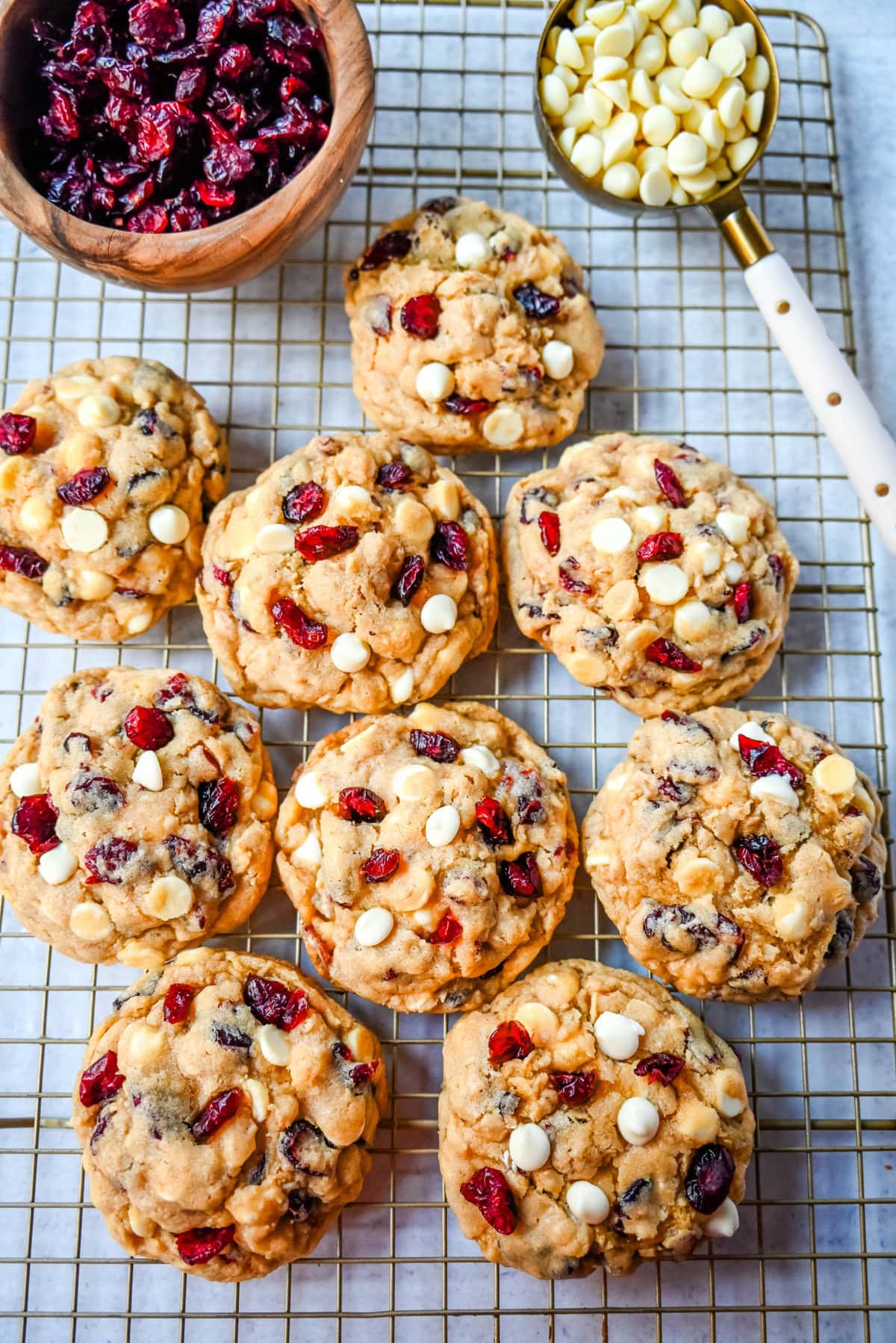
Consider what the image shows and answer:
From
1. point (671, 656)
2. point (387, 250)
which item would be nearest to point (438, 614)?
point (671, 656)

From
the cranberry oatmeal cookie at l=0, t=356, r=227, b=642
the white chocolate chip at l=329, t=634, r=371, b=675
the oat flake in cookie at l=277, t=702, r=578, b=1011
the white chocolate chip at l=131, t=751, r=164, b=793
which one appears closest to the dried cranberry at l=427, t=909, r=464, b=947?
the oat flake in cookie at l=277, t=702, r=578, b=1011

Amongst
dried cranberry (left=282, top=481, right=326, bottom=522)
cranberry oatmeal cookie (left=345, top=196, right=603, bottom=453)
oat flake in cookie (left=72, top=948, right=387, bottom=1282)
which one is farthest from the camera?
cranberry oatmeal cookie (left=345, top=196, right=603, bottom=453)

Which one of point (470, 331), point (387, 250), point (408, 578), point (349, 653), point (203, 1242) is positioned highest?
point (387, 250)

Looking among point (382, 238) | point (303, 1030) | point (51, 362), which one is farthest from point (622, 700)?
point (51, 362)

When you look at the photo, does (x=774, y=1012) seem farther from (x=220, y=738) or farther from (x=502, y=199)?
(x=502, y=199)

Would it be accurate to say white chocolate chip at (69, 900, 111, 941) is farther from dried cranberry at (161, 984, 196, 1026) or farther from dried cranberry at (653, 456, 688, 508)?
dried cranberry at (653, 456, 688, 508)

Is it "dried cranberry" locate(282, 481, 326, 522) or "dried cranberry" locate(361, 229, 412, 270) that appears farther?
"dried cranberry" locate(361, 229, 412, 270)

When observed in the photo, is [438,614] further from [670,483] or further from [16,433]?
[16,433]
